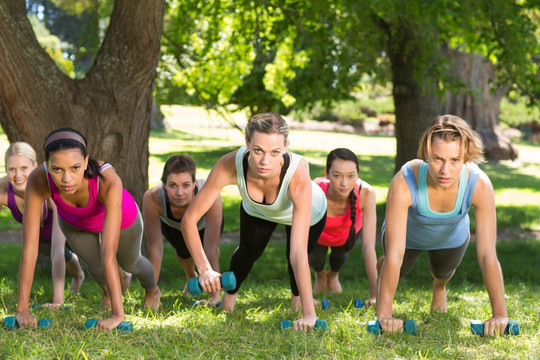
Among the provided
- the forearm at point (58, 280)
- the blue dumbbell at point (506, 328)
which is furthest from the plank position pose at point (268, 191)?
the forearm at point (58, 280)

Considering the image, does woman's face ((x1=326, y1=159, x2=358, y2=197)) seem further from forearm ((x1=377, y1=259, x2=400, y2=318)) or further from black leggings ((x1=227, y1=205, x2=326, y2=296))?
forearm ((x1=377, y1=259, x2=400, y2=318))

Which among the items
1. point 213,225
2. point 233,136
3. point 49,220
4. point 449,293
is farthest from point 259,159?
point 233,136

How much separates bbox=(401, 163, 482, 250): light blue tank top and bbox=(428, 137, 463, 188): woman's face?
0.16 meters

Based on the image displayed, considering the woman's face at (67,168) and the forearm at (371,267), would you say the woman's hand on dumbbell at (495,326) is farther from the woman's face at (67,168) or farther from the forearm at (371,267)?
the woman's face at (67,168)

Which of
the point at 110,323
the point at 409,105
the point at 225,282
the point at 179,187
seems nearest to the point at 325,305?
the point at 225,282

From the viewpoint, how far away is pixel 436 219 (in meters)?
4.60

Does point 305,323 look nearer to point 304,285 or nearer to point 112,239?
point 304,285

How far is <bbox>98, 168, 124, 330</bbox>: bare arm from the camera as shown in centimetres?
430

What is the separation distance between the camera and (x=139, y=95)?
7.21 metres

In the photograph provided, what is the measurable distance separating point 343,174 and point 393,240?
1.51m

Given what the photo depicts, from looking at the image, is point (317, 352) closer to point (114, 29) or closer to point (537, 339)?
point (537, 339)

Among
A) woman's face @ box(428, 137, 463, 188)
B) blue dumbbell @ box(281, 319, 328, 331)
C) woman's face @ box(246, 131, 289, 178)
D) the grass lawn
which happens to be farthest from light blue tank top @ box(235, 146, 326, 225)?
woman's face @ box(428, 137, 463, 188)

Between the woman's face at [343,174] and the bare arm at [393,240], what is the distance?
54.4 inches

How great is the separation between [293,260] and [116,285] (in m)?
1.25
